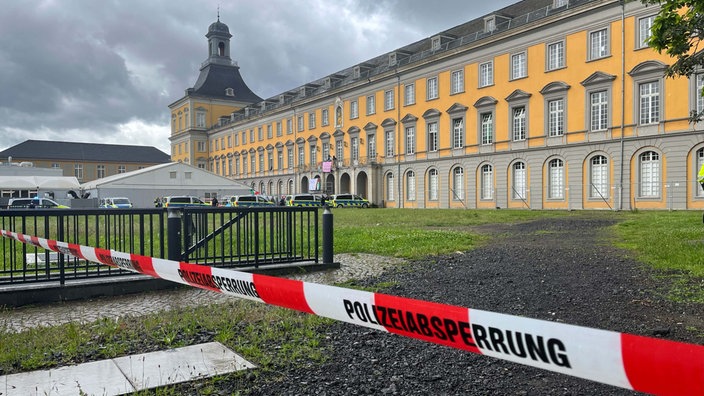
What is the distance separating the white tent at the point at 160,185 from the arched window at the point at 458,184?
978 inches

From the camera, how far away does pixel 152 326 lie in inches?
206

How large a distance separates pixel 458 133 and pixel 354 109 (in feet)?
52.6

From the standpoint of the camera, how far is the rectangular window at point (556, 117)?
39.0m

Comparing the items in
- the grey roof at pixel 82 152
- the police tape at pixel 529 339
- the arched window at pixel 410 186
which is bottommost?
the police tape at pixel 529 339

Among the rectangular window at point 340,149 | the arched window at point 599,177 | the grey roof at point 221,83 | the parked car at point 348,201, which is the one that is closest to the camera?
the arched window at point 599,177

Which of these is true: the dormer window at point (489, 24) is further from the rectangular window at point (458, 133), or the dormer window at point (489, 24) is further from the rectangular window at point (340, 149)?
the rectangular window at point (340, 149)

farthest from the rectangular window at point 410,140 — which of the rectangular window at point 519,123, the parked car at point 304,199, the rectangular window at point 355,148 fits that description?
the rectangular window at point 519,123

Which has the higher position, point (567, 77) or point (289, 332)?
point (567, 77)

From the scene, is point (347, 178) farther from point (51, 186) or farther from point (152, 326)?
point (152, 326)

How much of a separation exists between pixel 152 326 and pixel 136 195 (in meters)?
53.0

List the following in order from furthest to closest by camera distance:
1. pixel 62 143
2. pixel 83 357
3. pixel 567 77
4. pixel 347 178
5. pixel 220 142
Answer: pixel 62 143 → pixel 220 142 → pixel 347 178 → pixel 567 77 → pixel 83 357

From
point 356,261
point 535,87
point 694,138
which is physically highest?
point 535,87

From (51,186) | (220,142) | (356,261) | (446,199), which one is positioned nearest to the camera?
(356,261)

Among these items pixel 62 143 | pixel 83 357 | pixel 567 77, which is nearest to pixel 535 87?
pixel 567 77
